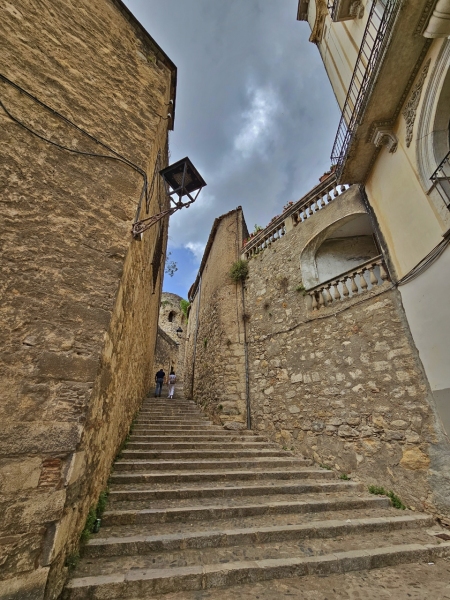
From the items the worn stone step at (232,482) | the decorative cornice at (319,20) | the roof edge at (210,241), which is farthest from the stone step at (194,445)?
the decorative cornice at (319,20)

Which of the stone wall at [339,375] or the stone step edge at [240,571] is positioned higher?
the stone wall at [339,375]

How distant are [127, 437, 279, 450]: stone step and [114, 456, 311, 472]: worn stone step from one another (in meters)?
0.48

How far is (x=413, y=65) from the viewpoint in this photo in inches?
147

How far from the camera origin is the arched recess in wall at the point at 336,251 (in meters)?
6.38

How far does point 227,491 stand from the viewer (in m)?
3.44

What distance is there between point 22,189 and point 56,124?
0.93m

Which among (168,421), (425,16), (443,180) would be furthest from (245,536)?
(425,16)

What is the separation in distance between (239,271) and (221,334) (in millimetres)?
2138

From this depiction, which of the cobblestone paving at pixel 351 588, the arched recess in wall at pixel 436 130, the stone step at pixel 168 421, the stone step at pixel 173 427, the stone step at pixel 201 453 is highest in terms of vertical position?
the arched recess in wall at pixel 436 130

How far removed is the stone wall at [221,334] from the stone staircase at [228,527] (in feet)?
7.55

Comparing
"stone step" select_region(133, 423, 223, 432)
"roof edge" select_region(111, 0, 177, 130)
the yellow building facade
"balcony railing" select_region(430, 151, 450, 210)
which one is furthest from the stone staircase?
"roof edge" select_region(111, 0, 177, 130)

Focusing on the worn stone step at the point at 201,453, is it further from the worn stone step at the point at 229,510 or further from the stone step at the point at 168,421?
the stone step at the point at 168,421

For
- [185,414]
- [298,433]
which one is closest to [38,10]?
[298,433]

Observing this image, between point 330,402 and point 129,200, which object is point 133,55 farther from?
point 330,402
